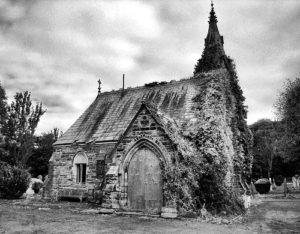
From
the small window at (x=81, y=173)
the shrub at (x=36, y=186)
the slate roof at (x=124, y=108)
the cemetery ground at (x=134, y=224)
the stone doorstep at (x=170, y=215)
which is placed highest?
the slate roof at (x=124, y=108)

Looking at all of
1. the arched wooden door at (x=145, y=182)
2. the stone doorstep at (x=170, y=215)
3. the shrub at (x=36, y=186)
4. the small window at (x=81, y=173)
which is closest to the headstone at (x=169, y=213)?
the stone doorstep at (x=170, y=215)

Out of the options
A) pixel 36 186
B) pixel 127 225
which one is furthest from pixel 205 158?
pixel 36 186

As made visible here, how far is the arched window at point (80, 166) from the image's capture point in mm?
19930

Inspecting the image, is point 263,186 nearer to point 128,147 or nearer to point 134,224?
point 128,147

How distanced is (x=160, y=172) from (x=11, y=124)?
837 inches

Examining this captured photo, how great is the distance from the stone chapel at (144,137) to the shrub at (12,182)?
1.93 meters

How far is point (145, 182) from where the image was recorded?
503 inches

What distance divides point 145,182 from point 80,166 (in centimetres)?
894

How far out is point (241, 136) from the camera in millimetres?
19828

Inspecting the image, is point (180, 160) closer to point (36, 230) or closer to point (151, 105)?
point (151, 105)

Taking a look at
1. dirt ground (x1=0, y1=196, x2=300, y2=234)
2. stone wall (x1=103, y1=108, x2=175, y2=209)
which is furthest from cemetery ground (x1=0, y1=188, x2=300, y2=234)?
stone wall (x1=103, y1=108, x2=175, y2=209)

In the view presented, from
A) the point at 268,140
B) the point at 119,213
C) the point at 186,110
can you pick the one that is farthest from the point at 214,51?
the point at 268,140

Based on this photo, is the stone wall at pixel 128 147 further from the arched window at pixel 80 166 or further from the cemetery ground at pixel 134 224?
the arched window at pixel 80 166

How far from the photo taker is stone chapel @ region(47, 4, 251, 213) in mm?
12812
